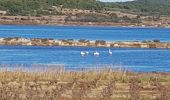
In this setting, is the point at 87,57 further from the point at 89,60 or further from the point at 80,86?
the point at 80,86

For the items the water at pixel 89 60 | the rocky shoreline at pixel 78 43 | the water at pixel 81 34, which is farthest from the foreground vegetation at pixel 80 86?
the water at pixel 81 34

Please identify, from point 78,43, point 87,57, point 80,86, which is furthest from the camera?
point 78,43

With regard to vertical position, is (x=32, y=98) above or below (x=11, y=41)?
above

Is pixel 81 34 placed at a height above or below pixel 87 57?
below

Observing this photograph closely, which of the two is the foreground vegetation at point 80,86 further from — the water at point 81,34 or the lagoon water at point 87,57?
the water at point 81,34

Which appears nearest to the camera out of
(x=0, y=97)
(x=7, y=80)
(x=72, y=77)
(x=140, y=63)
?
(x=0, y=97)

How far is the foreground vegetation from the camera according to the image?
19289 millimetres

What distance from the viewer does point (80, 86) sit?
21812mm

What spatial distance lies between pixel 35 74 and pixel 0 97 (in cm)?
633

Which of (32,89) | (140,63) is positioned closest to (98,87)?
(32,89)

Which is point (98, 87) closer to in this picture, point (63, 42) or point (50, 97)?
point (50, 97)

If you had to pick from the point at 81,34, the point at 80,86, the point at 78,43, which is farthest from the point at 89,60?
the point at 81,34

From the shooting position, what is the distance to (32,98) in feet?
60.3

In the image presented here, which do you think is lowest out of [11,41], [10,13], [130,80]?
[10,13]
